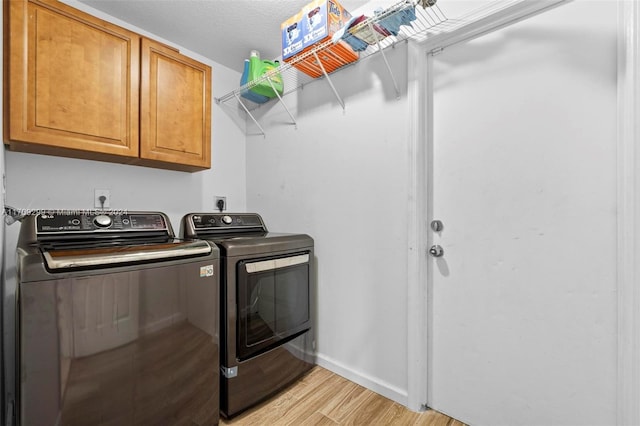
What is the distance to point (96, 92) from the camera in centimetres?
149

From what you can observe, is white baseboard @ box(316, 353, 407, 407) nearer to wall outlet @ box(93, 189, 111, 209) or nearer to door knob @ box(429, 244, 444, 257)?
door knob @ box(429, 244, 444, 257)

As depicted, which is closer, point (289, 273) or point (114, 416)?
point (114, 416)

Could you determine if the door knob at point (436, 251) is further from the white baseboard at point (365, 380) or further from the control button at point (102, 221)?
the control button at point (102, 221)

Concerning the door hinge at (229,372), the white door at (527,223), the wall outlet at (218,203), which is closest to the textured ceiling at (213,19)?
the white door at (527,223)

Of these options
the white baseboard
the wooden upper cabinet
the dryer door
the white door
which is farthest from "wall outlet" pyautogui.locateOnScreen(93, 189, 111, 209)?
the white door

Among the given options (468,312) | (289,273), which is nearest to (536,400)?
(468,312)

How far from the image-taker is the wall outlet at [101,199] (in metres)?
1.76

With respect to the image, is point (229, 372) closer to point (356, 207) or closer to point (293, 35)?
point (356, 207)

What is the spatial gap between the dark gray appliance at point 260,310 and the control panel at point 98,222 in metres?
0.20

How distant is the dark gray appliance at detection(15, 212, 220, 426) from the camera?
0.96 m

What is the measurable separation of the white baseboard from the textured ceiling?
7.40ft

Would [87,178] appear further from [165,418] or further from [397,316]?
[397,316]

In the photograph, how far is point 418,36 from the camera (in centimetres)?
150

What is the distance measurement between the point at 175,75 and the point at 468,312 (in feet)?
7.02
